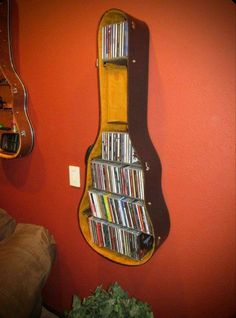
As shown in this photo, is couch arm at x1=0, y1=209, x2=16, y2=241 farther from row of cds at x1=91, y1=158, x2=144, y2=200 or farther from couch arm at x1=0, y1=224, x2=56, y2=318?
row of cds at x1=91, y1=158, x2=144, y2=200

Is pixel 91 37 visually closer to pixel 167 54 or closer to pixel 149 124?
pixel 167 54

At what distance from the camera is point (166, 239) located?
4.54 ft

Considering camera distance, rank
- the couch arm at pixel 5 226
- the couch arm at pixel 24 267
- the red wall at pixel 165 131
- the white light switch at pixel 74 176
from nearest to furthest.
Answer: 1. the red wall at pixel 165 131
2. the couch arm at pixel 24 267
3. the white light switch at pixel 74 176
4. the couch arm at pixel 5 226

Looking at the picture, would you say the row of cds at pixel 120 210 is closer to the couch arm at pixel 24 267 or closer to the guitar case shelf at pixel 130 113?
the guitar case shelf at pixel 130 113

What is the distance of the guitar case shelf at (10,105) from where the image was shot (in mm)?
1700

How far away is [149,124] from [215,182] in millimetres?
465

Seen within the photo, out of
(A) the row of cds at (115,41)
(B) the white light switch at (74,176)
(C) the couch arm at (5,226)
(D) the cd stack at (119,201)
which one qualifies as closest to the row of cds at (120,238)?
(D) the cd stack at (119,201)

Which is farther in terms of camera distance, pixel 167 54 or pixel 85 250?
pixel 85 250

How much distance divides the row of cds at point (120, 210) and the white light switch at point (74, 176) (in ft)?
0.98

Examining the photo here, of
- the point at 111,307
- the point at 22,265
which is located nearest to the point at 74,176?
the point at 22,265

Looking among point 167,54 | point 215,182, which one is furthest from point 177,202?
point 167,54

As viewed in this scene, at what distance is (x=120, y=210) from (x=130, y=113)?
1.80 ft

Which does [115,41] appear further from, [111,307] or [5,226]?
[5,226]

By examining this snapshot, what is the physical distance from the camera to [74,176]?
66.6 inches
